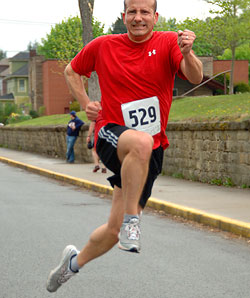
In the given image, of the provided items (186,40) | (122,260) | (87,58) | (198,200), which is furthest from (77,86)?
(198,200)

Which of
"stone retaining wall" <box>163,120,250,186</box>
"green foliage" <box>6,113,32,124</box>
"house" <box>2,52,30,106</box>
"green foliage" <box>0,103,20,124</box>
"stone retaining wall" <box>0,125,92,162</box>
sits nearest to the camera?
"stone retaining wall" <box>163,120,250,186</box>

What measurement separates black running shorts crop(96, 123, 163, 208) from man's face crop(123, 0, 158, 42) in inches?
24.8

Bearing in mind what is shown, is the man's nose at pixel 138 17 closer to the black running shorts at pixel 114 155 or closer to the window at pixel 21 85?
the black running shorts at pixel 114 155

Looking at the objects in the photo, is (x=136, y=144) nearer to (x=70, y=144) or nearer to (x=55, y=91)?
(x=70, y=144)

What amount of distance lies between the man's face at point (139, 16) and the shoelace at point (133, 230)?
1225mm

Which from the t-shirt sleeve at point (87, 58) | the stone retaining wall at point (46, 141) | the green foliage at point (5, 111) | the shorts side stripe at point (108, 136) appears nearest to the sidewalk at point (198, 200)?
the t-shirt sleeve at point (87, 58)

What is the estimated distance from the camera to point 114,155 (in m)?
3.92

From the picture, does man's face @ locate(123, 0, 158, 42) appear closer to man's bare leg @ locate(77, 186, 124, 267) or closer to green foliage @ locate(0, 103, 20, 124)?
man's bare leg @ locate(77, 186, 124, 267)

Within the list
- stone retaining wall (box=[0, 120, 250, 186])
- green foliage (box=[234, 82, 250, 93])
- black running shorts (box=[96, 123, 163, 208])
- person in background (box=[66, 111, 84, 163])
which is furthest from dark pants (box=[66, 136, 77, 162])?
green foliage (box=[234, 82, 250, 93])

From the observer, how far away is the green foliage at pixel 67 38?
194 ft

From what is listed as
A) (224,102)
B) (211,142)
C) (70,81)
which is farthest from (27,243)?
(224,102)

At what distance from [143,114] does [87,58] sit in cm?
68

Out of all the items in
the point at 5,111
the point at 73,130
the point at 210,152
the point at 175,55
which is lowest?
the point at 5,111

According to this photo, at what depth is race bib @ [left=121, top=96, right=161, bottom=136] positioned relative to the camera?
3.98 metres
